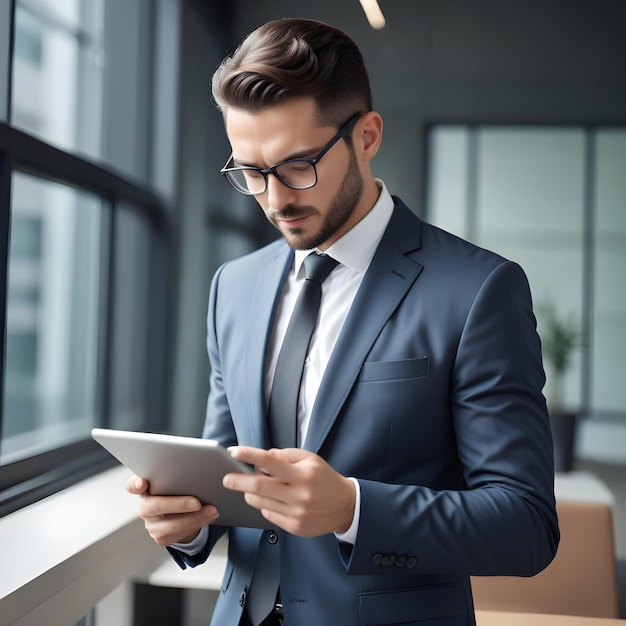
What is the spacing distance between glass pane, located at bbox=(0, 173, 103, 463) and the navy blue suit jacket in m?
1.54

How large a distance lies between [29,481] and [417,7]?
255 cm

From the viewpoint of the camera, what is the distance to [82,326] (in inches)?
135

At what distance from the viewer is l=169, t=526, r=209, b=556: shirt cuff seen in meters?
1.39

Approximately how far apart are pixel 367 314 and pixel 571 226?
222 cm

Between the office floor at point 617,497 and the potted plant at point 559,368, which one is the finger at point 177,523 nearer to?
the office floor at point 617,497

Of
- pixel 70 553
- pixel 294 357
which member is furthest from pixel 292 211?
pixel 70 553

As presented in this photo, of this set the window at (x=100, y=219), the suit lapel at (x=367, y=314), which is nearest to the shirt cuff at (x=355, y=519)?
the suit lapel at (x=367, y=314)

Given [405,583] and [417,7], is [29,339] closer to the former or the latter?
[417,7]

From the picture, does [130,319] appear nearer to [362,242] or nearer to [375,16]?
[375,16]

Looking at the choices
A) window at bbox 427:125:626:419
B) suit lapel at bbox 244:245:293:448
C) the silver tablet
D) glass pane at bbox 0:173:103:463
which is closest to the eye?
suit lapel at bbox 244:245:293:448

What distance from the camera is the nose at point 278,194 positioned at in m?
1.29

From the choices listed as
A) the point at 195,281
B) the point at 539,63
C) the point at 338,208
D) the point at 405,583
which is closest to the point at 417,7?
the point at 539,63

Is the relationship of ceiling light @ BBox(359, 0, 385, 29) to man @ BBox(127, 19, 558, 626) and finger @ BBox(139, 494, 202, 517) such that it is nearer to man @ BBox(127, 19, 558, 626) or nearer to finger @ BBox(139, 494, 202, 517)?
man @ BBox(127, 19, 558, 626)

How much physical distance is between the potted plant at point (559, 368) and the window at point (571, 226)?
0.05 ft
